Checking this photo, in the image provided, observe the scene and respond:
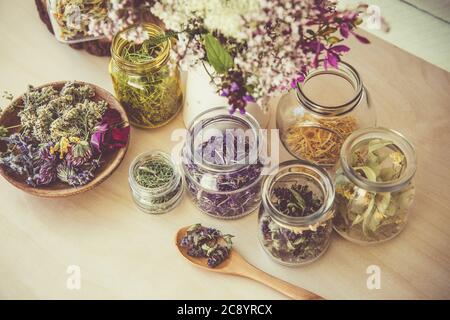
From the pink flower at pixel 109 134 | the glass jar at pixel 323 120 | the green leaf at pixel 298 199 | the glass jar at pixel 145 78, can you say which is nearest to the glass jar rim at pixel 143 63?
the glass jar at pixel 145 78

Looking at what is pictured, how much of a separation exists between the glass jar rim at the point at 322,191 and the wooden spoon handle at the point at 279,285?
0.13 meters

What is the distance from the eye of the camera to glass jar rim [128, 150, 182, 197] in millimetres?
1091

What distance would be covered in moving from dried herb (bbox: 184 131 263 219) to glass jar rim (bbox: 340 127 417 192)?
0.16m

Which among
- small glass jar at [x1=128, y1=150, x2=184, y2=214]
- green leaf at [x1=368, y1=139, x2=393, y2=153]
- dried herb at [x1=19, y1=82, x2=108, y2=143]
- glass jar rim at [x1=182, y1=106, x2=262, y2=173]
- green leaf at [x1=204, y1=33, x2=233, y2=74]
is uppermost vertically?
green leaf at [x1=204, y1=33, x2=233, y2=74]

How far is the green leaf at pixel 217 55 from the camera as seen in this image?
3.01 ft

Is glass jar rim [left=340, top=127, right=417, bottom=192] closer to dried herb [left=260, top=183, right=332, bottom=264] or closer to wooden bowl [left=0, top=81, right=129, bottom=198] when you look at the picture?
dried herb [left=260, top=183, right=332, bottom=264]

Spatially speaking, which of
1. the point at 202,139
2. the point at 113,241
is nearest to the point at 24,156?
the point at 113,241

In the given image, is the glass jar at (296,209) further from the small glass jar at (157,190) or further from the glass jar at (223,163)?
the small glass jar at (157,190)

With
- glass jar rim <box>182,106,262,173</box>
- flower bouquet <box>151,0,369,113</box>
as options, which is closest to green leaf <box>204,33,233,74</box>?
flower bouquet <box>151,0,369,113</box>

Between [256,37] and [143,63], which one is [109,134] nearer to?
[143,63]

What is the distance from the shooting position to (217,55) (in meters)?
0.93
